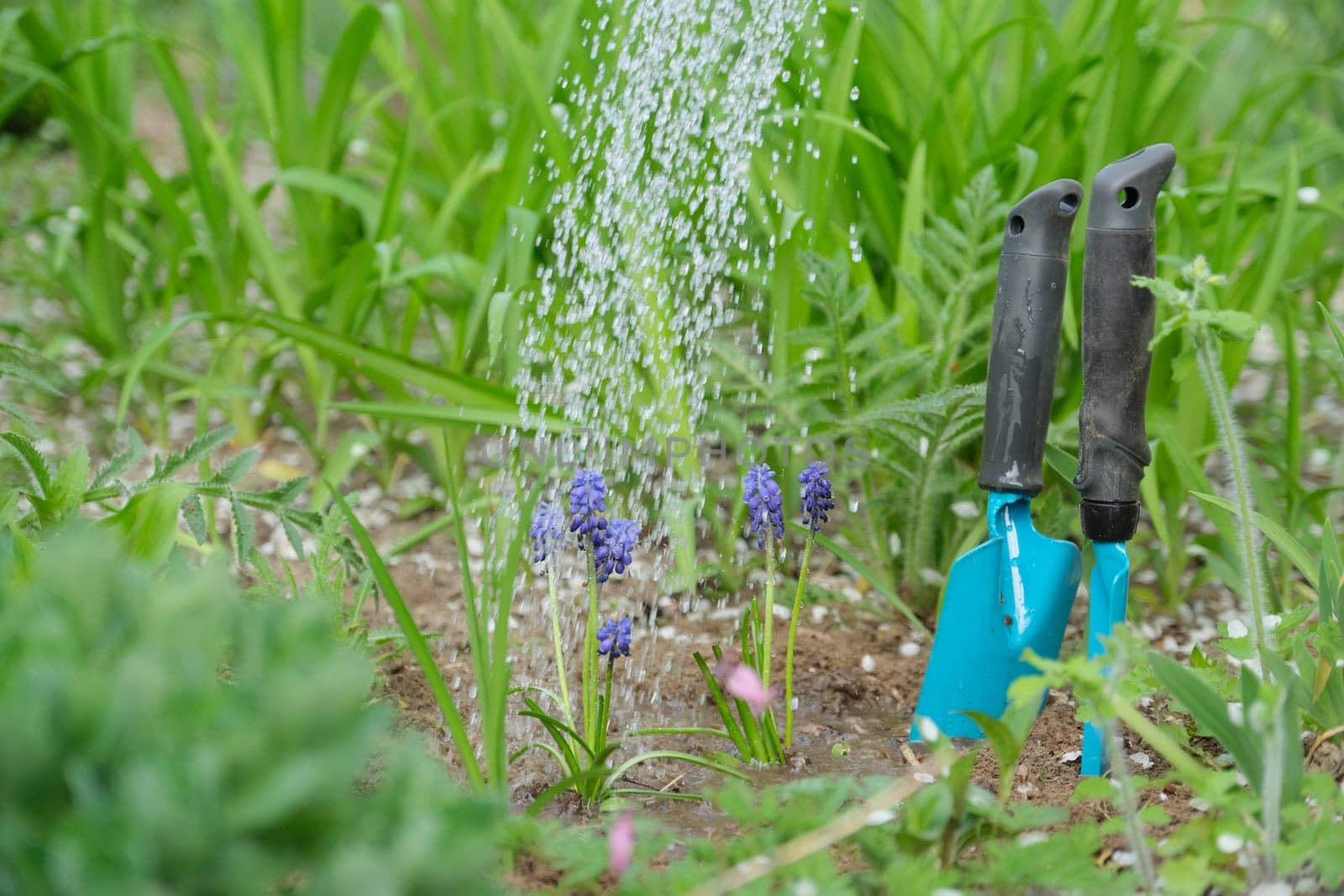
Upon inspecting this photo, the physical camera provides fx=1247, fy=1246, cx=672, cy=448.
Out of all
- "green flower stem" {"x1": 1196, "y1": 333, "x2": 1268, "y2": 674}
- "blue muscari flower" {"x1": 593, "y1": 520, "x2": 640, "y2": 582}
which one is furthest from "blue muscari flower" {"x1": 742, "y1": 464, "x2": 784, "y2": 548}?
"green flower stem" {"x1": 1196, "y1": 333, "x2": 1268, "y2": 674}

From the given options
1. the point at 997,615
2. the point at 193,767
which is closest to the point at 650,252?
the point at 997,615

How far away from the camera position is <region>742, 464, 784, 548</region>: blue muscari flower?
59.2 inches

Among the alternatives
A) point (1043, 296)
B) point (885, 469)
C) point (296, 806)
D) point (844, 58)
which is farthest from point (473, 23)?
point (296, 806)

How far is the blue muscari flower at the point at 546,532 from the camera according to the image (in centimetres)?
149

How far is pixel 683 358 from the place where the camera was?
218cm

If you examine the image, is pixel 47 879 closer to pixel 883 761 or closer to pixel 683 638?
pixel 883 761

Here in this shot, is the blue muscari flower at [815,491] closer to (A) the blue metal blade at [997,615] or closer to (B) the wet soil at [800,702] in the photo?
(A) the blue metal blade at [997,615]

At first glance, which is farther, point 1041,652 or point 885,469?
point 885,469

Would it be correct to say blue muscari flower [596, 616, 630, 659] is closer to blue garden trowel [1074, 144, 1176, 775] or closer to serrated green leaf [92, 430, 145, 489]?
blue garden trowel [1074, 144, 1176, 775]

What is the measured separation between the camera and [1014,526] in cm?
157

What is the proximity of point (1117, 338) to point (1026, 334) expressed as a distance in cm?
11

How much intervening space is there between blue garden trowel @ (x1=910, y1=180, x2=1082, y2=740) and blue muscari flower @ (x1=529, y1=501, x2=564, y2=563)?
502 millimetres

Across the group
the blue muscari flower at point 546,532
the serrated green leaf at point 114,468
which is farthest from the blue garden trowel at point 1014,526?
the serrated green leaf at point 114,468

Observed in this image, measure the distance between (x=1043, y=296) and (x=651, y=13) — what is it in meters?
1.16
